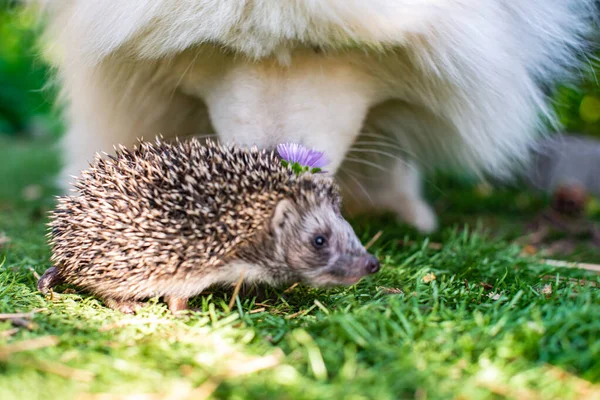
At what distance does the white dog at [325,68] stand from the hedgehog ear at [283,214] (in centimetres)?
31

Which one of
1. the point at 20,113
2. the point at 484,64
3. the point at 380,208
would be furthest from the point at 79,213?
the point at 20,113

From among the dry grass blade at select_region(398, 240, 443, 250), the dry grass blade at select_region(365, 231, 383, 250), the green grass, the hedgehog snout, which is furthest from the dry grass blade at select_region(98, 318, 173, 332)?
the dry grass blade at select_region(398, 240, 443, 250)

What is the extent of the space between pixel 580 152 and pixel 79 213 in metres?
3.88

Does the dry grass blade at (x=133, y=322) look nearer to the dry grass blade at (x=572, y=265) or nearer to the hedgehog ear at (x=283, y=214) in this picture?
the hedgehog ear at (x=283, y=214)

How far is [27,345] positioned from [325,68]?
127cm

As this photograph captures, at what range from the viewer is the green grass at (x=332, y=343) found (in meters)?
1.20

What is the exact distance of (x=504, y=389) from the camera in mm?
1194

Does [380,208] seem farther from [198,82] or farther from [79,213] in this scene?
[79,213]

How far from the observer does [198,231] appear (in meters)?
1.68

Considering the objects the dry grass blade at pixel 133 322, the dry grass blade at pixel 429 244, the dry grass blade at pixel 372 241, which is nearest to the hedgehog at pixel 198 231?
the dry grass blade at pixel 133 322

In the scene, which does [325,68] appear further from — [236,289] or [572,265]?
[572,265]

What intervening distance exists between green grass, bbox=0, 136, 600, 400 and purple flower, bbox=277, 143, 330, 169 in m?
0.41

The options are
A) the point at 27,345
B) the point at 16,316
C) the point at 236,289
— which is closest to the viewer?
the point at 27,345

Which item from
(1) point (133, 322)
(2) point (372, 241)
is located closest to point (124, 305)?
(1) point (133, 322)
